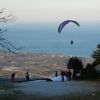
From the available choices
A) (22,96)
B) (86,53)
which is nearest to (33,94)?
(22,96)

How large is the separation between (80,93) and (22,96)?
3067 mm

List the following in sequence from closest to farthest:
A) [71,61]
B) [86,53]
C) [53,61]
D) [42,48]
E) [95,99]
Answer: [95,99] < [71,61] < [53,61] < [86,53] < [42,48]

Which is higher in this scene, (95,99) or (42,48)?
(42,48)

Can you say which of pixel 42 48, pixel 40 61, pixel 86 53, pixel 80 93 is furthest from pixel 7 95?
pixel 42 48

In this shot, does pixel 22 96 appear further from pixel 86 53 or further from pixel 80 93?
pixel 86 53

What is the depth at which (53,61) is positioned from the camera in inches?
5699

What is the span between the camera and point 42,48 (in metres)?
190

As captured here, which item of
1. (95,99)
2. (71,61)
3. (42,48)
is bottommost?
(95,99)

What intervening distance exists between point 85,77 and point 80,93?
16505 mm

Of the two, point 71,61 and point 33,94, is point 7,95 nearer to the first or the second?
point 33,94

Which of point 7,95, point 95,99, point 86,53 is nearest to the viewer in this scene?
point 95,99

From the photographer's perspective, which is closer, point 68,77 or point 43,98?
point 43,98

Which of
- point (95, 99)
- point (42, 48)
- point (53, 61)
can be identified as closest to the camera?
point (95, 99)

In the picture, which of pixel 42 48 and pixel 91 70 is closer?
pixel 91 70
